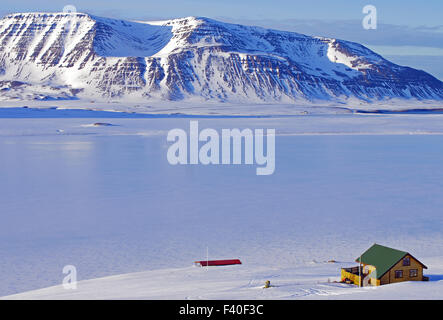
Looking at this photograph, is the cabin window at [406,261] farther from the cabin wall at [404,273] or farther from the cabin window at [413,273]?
the cabin window at [413,273]

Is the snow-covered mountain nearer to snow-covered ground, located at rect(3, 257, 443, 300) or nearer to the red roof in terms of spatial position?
the red roof

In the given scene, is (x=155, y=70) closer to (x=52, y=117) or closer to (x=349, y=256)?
(x=52, y=117)

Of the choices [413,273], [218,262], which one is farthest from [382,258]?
[218,262]

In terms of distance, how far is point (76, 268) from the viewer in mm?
16938

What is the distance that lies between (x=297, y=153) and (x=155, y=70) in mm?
137244

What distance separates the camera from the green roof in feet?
48.3

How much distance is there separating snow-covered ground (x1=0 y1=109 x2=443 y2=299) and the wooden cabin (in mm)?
415

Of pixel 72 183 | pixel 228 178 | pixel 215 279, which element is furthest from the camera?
pixel 228 178

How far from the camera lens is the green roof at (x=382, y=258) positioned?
1473cm
